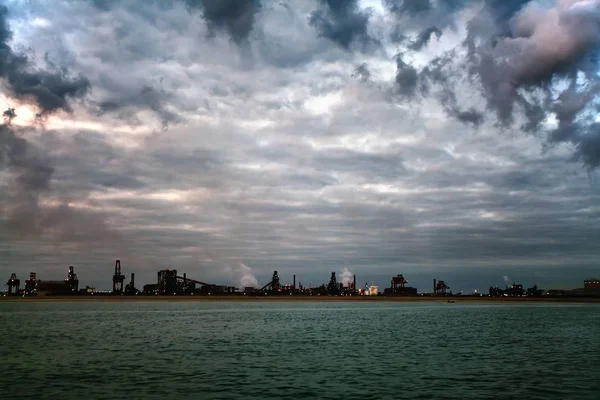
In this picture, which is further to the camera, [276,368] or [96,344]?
[96,344]

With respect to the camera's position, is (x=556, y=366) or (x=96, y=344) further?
(x=96, y=344)

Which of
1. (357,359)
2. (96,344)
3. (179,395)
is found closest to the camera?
(179,395)

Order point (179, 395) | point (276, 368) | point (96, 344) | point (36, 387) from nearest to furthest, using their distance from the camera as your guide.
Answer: point (179, 395), point (36, 387), point (276, 368), point (96, 344)

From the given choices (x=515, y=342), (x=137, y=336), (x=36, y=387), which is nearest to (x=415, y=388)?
(x=36, y=387)

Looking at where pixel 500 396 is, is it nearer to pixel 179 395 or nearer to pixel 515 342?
pixel 179 395

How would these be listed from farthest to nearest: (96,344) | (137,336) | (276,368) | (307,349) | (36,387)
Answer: (137,336), (96,344), (307,349), (276,368), (36,387)

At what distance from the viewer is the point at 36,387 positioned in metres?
43.1

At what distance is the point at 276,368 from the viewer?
54344 mm

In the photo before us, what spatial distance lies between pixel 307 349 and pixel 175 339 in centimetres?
2514

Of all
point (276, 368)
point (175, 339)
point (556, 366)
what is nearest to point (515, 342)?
point (556, 366)

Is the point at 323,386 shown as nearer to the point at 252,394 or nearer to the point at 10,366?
the point at 252,394

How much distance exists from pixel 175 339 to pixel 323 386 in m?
48.2

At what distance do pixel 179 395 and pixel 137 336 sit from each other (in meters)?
57.8

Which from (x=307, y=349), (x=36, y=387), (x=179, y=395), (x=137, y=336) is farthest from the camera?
(x=137, y=336)
